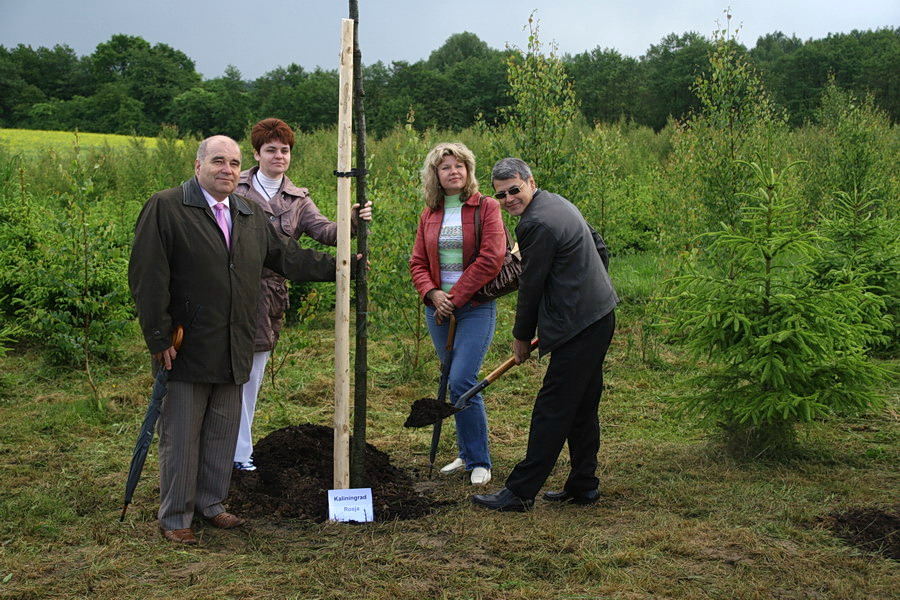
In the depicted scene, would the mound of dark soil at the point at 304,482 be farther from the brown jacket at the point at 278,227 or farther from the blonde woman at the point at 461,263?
the brown jacket at the point at 278,227

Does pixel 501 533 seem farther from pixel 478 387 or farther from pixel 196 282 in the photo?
pixel 196 282

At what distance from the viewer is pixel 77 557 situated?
12.7 ft

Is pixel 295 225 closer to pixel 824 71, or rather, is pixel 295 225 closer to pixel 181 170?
pixel 181 170

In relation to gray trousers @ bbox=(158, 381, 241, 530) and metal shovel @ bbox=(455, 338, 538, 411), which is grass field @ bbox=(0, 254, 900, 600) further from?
metal shovel @ bbox=(455, 338, 538, 411)

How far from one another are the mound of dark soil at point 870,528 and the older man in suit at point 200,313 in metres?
3.19

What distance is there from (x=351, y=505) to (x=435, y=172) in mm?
2033

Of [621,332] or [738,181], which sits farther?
[621,332]

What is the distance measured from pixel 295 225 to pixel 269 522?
1.74 m

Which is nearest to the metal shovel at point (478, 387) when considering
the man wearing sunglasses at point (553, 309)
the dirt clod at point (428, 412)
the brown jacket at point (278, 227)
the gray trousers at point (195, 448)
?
the dirt clod at point (428, 412)

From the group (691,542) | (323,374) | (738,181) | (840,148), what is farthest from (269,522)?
(840,148)

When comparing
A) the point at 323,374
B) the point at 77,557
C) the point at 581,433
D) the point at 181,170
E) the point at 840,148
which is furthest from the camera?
the point at 181,170

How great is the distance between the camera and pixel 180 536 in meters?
4.06

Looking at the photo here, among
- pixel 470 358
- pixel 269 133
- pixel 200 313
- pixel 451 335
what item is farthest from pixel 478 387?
pixel 269 133

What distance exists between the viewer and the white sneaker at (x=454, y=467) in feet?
17.6
